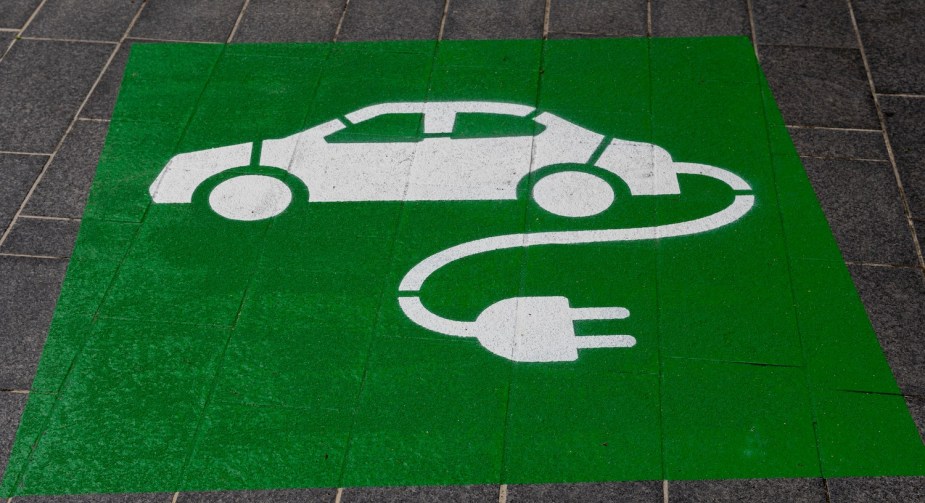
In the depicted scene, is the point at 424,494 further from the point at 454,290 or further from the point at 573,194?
the point at 573,194

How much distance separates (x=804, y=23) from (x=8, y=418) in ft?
20.2

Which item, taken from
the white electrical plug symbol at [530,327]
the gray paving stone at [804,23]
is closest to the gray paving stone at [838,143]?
the gray paving stone at [804,23]

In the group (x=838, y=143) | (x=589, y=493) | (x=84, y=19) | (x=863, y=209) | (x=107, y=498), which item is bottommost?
(x=107, y=498)

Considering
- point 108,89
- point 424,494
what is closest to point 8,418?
point 424,494

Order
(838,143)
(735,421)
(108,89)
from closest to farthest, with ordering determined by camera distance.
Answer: (735,421) < (838,143) < (108,89)

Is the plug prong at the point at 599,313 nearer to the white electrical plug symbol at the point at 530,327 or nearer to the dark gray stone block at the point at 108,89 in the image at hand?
the white electrical plug symbol at the point at 530,327

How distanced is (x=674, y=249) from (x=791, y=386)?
1064mm

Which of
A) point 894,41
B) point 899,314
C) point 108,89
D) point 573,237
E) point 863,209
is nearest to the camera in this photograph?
point 899,314

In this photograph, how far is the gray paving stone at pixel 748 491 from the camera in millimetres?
4141

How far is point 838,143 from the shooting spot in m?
5.84

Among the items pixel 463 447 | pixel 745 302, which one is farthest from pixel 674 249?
pixel 463 447

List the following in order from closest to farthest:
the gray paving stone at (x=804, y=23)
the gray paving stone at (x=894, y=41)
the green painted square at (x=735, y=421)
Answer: the green painted square at (x=735, y=421) < the gray paving stone at (x=894, y=41) < the gray paving stone at (x=804, y=23)

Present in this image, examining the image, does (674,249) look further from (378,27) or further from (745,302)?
(378,27)

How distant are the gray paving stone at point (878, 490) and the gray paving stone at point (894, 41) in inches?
126
